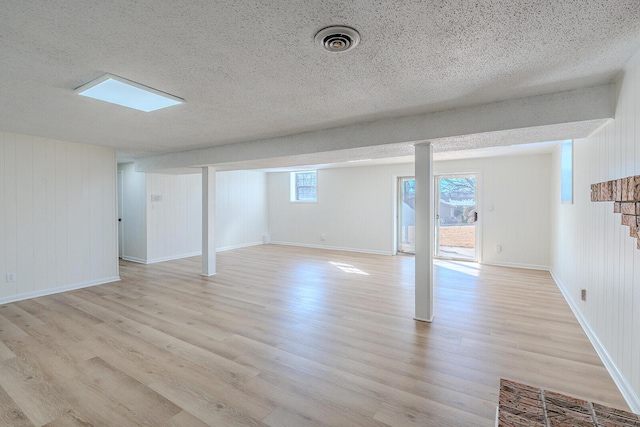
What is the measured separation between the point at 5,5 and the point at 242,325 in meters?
2.96

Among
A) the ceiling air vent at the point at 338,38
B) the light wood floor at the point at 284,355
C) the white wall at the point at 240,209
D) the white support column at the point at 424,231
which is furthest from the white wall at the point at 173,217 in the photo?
the ceiling air vent at the point at 338,38

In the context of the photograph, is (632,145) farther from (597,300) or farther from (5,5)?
(5,5)

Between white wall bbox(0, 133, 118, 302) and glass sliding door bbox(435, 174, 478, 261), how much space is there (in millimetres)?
6736

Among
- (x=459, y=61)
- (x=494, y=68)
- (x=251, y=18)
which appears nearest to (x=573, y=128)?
(x=494, y=68)

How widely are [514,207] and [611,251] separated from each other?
Answer: 13.7 feet

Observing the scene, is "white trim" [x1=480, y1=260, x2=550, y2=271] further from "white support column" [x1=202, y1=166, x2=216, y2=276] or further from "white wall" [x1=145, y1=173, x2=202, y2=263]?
"white wall" [x1=145, y1=173, x2=202, y2=263]

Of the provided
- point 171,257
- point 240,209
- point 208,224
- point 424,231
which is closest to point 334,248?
point 240,209

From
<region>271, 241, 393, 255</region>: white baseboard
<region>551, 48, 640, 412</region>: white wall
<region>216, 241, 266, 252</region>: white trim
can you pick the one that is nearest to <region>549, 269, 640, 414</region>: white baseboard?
<region>551, 48, 640, 412</region>: white wall

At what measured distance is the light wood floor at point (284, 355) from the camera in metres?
1.95

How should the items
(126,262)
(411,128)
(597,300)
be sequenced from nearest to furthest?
(597,300)
(411,128)
(126,262)

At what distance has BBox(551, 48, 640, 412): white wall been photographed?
191 centimetres

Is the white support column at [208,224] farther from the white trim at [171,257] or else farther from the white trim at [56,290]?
the white trim at [171,257]

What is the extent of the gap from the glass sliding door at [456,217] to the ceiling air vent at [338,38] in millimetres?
5915

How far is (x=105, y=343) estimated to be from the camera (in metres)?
2.88
